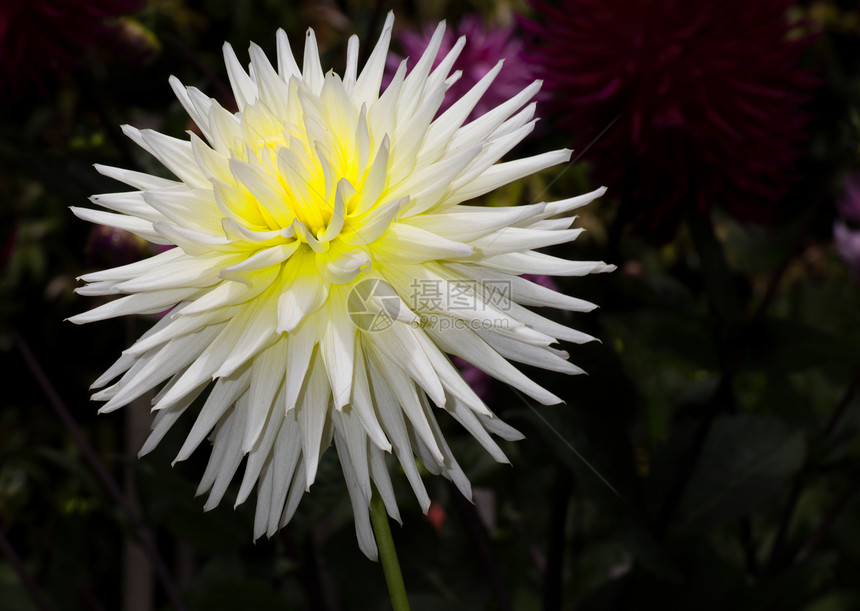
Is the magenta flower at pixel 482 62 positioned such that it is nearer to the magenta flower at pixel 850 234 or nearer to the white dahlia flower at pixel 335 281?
the white dahlia flower at pixel 335 281

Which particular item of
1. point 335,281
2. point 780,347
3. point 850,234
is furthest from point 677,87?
point 850,234

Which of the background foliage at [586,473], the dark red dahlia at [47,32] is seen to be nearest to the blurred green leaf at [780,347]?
the background foliage at [586,473]

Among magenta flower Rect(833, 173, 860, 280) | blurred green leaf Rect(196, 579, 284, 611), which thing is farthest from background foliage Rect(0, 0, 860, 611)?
magenta flower Rect(833, 173, 860, 280)

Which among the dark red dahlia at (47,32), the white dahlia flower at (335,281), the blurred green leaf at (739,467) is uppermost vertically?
the dark red dahlia at (47,32)

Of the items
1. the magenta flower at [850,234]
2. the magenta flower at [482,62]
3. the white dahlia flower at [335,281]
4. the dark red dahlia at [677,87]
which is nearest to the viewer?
the white dahlia flower at [335,281]

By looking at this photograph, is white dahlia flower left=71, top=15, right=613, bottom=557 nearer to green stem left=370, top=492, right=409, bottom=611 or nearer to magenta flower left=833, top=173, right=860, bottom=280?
green stem left=370, top=492, right=409, bottom=611

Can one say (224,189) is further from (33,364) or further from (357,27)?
(357,27)

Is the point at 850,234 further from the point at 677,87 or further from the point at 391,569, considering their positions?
the point at 391,569
